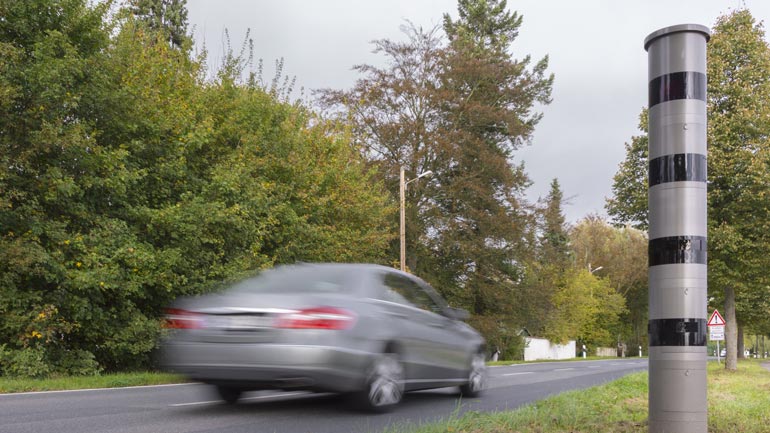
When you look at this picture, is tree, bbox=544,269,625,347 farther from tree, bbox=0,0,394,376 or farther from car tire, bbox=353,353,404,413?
car tire, bbox=353,353,404,413

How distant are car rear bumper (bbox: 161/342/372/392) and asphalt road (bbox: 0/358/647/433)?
0.35m

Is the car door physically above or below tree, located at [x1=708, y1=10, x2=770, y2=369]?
below

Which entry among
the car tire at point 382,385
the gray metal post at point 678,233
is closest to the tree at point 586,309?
the car tire at point 382,385

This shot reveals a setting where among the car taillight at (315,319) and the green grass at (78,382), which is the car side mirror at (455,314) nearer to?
the car taillight at (315,319)

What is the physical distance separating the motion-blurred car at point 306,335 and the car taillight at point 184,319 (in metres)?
0.01

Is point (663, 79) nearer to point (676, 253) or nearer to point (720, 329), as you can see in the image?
point (676, 253)

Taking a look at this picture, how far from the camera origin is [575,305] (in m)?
60.1

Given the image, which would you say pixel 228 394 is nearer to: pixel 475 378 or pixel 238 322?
pixel 238 322

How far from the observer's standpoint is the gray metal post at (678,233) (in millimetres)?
4930

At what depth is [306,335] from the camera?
22.2ft

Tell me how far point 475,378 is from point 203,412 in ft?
13.6

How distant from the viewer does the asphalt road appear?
6.39 metres

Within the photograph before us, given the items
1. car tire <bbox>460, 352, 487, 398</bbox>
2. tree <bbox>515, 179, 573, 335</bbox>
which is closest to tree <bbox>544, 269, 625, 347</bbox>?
tree <bbox>515, 179, 573, 335</bbox>

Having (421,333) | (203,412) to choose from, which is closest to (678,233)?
(421,333)
